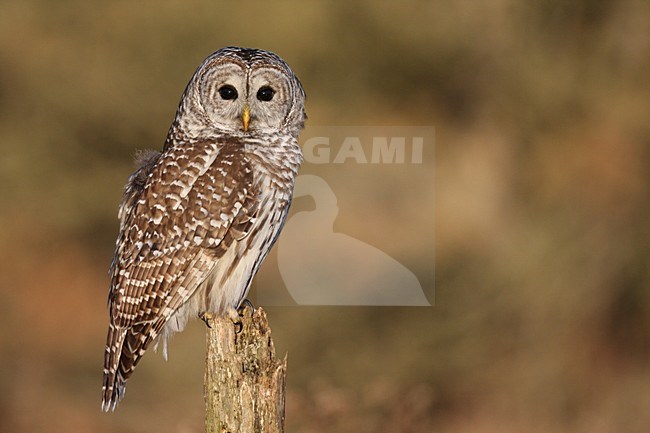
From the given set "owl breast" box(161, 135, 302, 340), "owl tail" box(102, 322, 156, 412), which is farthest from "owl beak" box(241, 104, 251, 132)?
"owl tail" box(102, 322, 156, 412)

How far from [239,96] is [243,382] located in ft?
5.58

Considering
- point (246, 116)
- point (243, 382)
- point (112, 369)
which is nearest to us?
point (243, 382)

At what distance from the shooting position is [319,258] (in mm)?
9672

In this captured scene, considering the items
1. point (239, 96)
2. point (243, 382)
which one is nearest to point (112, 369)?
point (243, 382)

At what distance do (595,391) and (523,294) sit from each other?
129cm

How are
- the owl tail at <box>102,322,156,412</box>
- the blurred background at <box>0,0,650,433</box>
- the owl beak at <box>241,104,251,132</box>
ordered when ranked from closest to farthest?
the owl tail at <box>102,322,156,412</box>, the owl beak at <box>241,104,251,132</box>, the blurred background at <box>0,0,650,433</box>

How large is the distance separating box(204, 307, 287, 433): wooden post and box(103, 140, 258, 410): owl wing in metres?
0.51

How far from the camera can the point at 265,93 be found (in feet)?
→ 17.0

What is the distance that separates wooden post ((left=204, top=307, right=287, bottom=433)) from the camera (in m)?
4.08

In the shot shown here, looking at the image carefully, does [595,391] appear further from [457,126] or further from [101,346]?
[101,346]

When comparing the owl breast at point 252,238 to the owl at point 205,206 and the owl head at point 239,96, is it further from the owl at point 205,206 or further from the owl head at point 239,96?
the owl head at point 239,96

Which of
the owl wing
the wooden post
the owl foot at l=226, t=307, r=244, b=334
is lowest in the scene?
the wooden post

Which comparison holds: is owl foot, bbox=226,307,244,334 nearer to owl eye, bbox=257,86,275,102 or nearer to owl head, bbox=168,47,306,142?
owl head, bbox=168,47,306,142

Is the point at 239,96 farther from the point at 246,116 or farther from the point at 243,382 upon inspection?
the point at 243,382
